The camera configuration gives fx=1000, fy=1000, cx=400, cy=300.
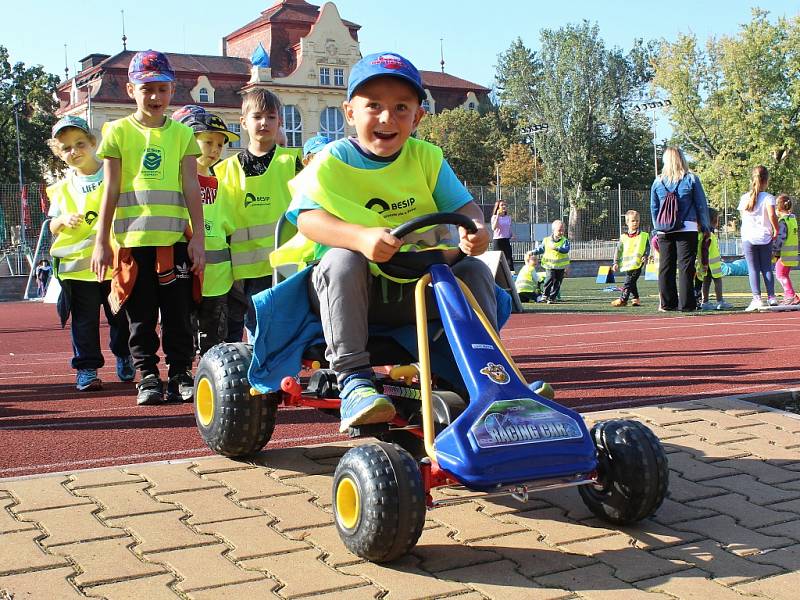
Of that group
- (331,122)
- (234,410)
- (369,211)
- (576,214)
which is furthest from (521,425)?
(331,122)

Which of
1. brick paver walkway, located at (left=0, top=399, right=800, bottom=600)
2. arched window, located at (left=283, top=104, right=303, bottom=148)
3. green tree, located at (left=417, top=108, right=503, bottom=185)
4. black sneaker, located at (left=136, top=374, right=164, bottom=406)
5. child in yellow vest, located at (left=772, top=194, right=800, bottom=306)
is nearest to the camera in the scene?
brick paver walkway, located at (left=0, top=399, right=800, bottom=600)

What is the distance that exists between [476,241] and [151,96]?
3.23m

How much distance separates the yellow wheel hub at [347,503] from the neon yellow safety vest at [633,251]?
13.7 m

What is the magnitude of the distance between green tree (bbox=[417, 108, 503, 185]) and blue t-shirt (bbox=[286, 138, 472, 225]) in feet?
215

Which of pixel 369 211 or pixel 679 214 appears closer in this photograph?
pixel 369 211

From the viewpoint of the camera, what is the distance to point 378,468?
3223 millimetres

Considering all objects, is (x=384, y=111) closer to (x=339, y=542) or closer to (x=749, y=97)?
(x=339, y=542)

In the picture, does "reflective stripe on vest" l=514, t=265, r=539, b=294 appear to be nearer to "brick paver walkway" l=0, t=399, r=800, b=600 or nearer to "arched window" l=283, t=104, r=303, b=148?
"brick paver walkway" l=0, t=399, r=800, b=600

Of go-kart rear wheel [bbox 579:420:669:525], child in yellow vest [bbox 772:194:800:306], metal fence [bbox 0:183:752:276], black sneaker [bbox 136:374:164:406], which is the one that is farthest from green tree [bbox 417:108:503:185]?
go-kart rear wheel [bbox 579:420:669:525]

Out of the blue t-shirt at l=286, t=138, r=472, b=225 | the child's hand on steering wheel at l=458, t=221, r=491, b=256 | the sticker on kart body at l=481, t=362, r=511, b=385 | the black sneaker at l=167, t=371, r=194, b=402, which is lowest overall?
the black sneaker at l=167, t=371, r=194, b=402

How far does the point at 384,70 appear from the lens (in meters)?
4.00

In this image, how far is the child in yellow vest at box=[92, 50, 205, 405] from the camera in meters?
6.29

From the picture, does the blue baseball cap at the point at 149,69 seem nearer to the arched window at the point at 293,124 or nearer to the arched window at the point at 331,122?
the arched window at the point at 293,124

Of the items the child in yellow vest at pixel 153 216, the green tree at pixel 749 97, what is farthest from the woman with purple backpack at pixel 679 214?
the green tree at pixel 749 97
